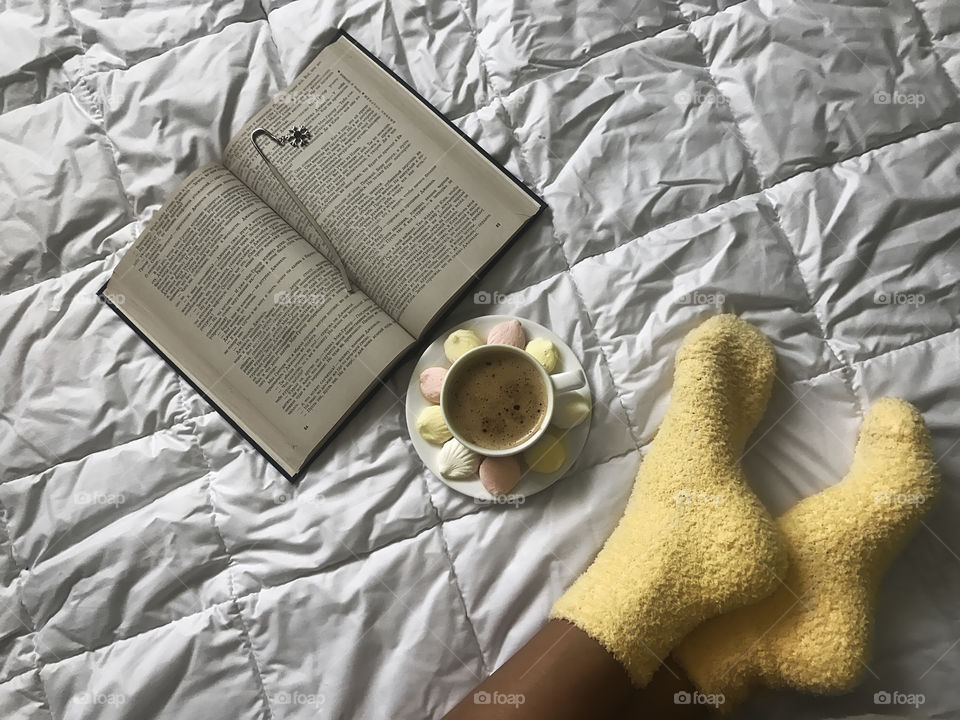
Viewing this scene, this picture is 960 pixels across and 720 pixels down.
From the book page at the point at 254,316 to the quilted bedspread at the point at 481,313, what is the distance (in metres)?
0.03

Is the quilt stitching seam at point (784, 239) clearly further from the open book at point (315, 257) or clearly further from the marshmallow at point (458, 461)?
the marshmallow at point (458, 461)
